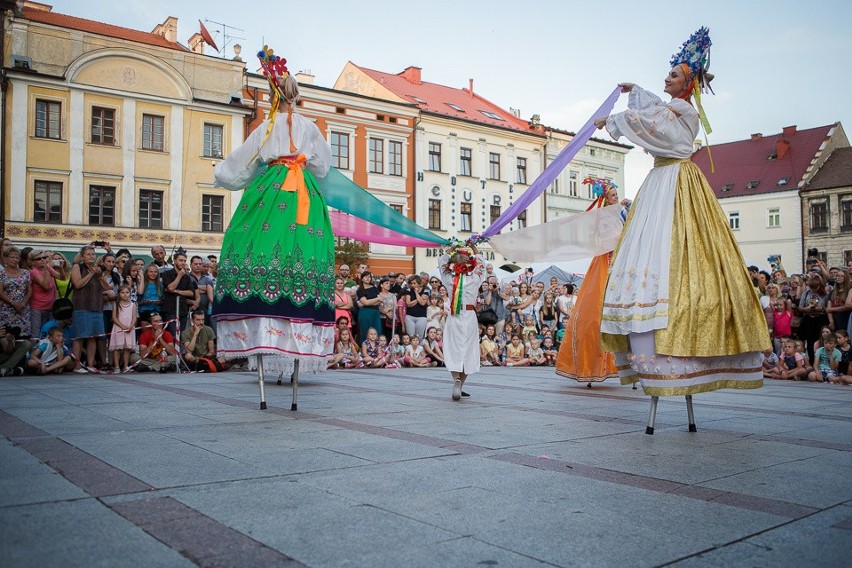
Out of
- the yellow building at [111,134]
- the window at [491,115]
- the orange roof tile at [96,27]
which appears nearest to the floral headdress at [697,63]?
the yellow building at [111,134]

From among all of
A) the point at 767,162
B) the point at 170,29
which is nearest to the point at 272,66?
the point at 170,29

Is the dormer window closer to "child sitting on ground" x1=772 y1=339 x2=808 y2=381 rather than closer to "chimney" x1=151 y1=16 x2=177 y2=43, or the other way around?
"chimney" x1=151 y1=16 x2=177 y2=43

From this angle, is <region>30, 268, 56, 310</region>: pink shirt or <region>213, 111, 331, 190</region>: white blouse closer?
<region>213, 111, 331, 190</region>: white blouse

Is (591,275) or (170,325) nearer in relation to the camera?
(591,275)

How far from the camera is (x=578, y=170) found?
1852 inches

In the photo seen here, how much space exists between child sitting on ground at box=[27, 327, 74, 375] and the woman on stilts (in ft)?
17.4

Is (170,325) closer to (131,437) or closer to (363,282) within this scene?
(363,282)

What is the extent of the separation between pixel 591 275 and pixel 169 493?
6.88 metres

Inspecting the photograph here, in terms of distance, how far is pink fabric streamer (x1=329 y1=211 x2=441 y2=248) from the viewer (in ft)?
24.9

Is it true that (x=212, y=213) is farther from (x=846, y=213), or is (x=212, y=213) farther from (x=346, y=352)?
(x=846, y=213)

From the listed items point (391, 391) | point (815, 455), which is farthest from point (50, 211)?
point (815, 455)

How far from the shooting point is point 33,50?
28.1m

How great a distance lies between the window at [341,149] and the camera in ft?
119

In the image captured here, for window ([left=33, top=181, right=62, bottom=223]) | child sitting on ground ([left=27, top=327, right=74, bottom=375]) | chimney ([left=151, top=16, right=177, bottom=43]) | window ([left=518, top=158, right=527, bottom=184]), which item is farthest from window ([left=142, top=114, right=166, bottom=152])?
child sitting on ground ([left=27, top=327, right=74, bottom=375])
